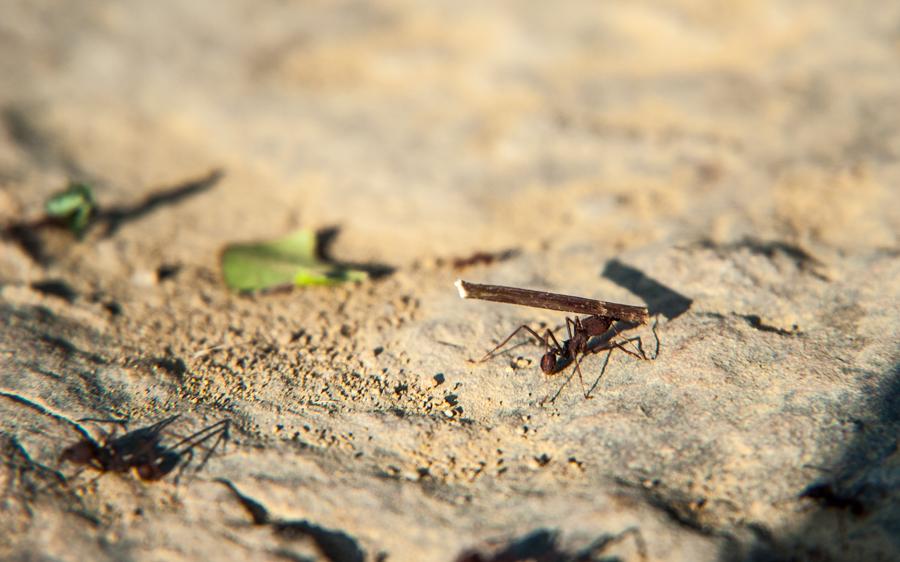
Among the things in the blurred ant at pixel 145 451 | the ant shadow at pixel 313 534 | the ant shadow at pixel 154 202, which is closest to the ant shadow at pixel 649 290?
the ant shadow at pixel 313 534

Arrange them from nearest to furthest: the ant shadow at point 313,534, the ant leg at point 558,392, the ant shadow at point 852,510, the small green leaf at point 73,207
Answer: the ant shadow at point 852,510 → the ant shadow at point 313,534 → the ant leg at point 558,392 → the small green leaf at point 73,207

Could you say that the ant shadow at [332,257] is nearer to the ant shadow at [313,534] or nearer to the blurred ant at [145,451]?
the blurred ant at [145,451]

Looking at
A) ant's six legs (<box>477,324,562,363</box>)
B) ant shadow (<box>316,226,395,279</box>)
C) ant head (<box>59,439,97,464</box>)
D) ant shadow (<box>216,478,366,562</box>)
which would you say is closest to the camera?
ant shadow (<box>216,478,366,562</box>)

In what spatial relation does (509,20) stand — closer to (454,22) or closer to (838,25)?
(454,22)

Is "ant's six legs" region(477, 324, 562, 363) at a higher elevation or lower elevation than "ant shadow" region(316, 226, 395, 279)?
lower

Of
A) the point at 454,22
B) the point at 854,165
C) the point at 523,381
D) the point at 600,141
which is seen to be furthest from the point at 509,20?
the point at 523,381

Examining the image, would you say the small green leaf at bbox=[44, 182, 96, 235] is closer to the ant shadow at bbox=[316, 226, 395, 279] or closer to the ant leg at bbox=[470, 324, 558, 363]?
the ant shadow at bbox=[316, 226, 395, 279]

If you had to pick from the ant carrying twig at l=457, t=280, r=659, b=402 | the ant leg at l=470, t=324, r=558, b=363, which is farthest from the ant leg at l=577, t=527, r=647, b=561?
the ant leg at l=470, t=324, r=558, b=363
